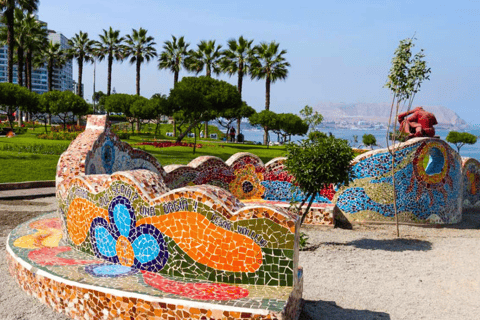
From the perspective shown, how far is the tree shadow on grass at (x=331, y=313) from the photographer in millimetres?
6000

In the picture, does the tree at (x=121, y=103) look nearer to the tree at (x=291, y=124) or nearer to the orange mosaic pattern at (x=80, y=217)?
the tree at (x=291, y=124)

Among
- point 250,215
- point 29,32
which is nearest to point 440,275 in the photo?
point 250,215

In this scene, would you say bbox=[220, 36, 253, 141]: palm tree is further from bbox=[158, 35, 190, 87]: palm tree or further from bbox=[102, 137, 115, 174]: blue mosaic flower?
bbox=[102, 137, 115, 174]: blue mosaic flower

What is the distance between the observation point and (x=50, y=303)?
5691mm

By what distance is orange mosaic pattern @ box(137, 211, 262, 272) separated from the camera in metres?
5.13

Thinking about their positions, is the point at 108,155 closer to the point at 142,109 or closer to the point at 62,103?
the point at 62,103

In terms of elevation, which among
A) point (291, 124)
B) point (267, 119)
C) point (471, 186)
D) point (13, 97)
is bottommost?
point (471, 186)

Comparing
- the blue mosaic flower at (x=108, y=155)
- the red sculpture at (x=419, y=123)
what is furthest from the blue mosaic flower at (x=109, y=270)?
the red sculpture at (x=419, y=123)

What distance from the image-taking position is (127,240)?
5.92 metres

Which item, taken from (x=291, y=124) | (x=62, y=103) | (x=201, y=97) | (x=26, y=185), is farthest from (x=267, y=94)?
(x=26, y=185)

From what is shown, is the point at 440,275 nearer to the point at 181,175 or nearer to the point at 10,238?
the point at 181,175

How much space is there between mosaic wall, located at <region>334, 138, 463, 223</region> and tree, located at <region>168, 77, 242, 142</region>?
20.7m

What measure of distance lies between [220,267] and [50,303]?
2288mm

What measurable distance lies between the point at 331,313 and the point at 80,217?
3.86 metres
